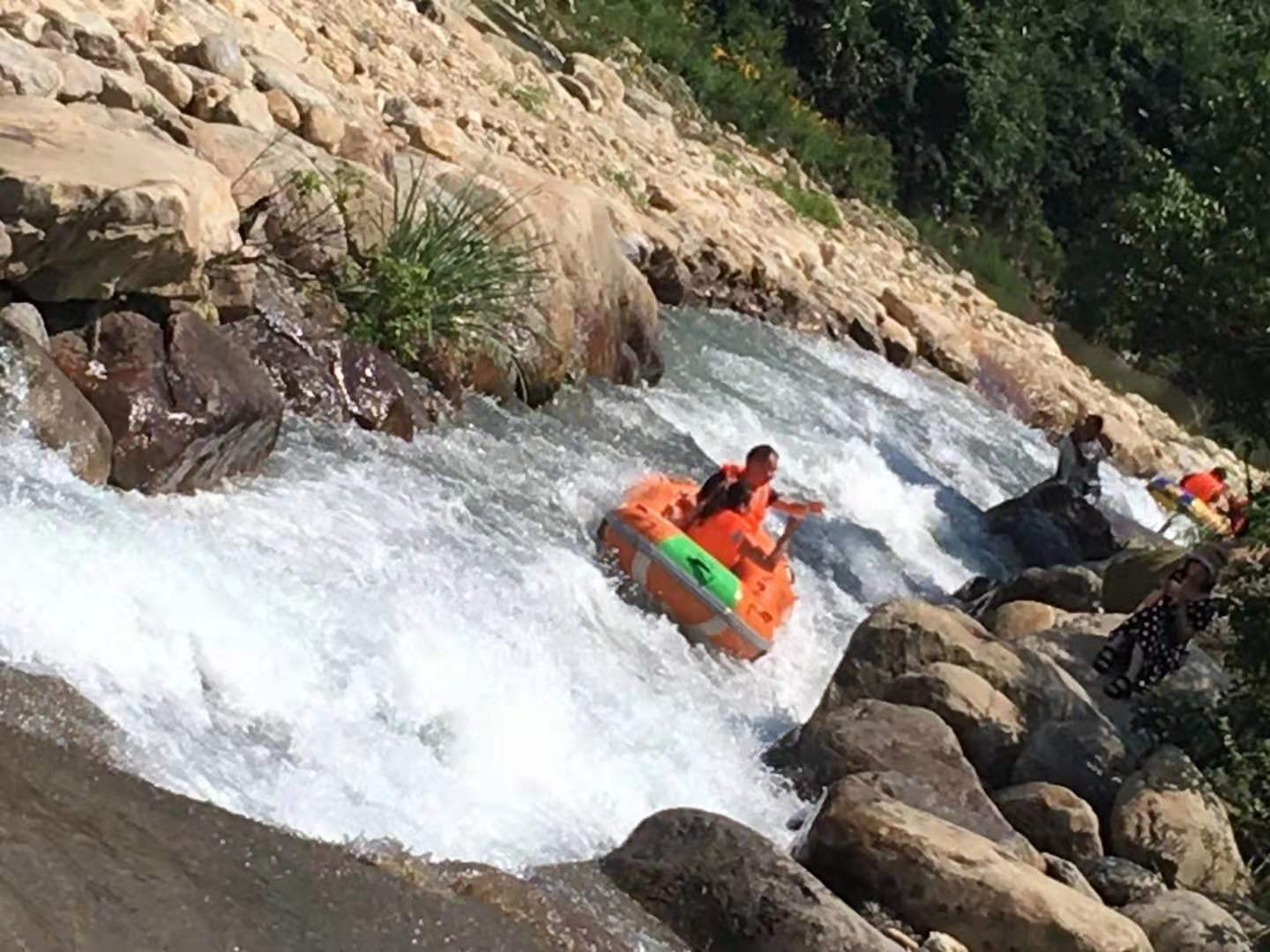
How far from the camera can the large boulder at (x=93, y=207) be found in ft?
22.0

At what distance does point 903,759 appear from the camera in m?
7.49

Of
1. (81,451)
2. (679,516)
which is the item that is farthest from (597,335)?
(81,451)

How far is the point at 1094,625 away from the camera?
32.7 ft

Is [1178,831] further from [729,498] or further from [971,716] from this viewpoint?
[729,498]

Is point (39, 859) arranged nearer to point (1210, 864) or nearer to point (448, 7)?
point (1210, 864)

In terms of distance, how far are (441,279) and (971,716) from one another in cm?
359

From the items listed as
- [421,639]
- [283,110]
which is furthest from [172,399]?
[283,110]

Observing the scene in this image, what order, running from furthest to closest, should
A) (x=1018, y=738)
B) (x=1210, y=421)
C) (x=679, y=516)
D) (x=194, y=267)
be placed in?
(x=1210, y=421) → (x=679, y=516) → (x=1018, y=738) → (x=194, y=267)

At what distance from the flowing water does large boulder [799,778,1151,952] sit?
0.79 m

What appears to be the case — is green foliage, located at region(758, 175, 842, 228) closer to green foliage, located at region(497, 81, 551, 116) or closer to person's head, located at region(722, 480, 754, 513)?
green foliage, located at region(497, 81, 551, 116)

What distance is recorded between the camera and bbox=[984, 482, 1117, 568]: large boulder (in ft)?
46.8

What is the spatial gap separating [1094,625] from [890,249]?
46.3 ft

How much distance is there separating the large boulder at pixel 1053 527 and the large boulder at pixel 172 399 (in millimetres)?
7844

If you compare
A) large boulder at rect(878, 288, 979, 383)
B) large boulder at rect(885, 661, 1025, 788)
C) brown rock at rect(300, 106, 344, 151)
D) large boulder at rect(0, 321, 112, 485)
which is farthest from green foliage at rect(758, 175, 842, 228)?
large boulder at rect(0, 321, 112, 485)
